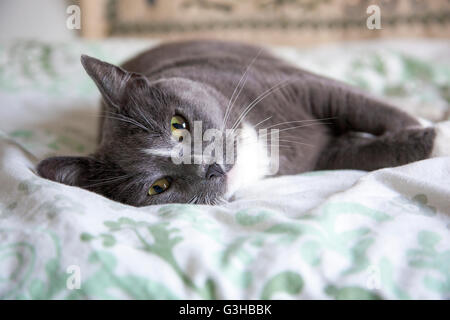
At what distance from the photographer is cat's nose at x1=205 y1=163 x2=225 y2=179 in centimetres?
99

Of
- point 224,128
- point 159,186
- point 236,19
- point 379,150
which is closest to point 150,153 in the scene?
point 159,186

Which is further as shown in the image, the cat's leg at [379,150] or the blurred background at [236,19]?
the blurred background at [236,19]

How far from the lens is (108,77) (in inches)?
42.1

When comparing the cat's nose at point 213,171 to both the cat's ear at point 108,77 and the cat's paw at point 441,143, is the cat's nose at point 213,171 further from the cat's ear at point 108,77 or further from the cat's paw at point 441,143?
the cat's paw at point 441,143

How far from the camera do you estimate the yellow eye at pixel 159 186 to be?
1.03 metres

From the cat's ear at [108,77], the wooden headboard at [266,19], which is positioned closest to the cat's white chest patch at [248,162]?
the cat's ear at [108,77]

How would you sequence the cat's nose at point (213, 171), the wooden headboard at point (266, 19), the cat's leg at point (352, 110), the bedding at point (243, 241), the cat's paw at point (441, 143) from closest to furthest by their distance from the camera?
1. the bedding at point (243, 241)
2. the cat's nose at point (213, 171)
3. the cat's paw at point (441, 143)
4. the cat's leg at point (352, 110)
5. the wooden headboard at point (266, 19)

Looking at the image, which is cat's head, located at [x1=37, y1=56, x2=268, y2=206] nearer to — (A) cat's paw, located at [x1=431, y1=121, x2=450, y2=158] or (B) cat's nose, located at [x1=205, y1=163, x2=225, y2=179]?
(B) cat's nose, located at [x1=205, y1=163, x2=225, y2=179]

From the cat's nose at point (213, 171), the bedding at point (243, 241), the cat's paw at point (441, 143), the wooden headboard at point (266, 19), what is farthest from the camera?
the wooden headboard at point (266, 19)

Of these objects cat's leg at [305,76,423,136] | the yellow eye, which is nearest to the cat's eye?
the yellow eye

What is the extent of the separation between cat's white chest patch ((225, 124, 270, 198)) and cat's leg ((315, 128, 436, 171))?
27cm

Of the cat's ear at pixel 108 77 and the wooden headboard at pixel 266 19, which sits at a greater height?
the wooden headboard at pixel 266 19

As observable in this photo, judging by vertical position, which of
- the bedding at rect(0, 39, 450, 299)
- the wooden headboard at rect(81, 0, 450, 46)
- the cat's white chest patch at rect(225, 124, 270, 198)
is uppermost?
the wooden headboard at rect(81, 0, 450, 46)

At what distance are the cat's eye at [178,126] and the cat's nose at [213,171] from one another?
0.12m
